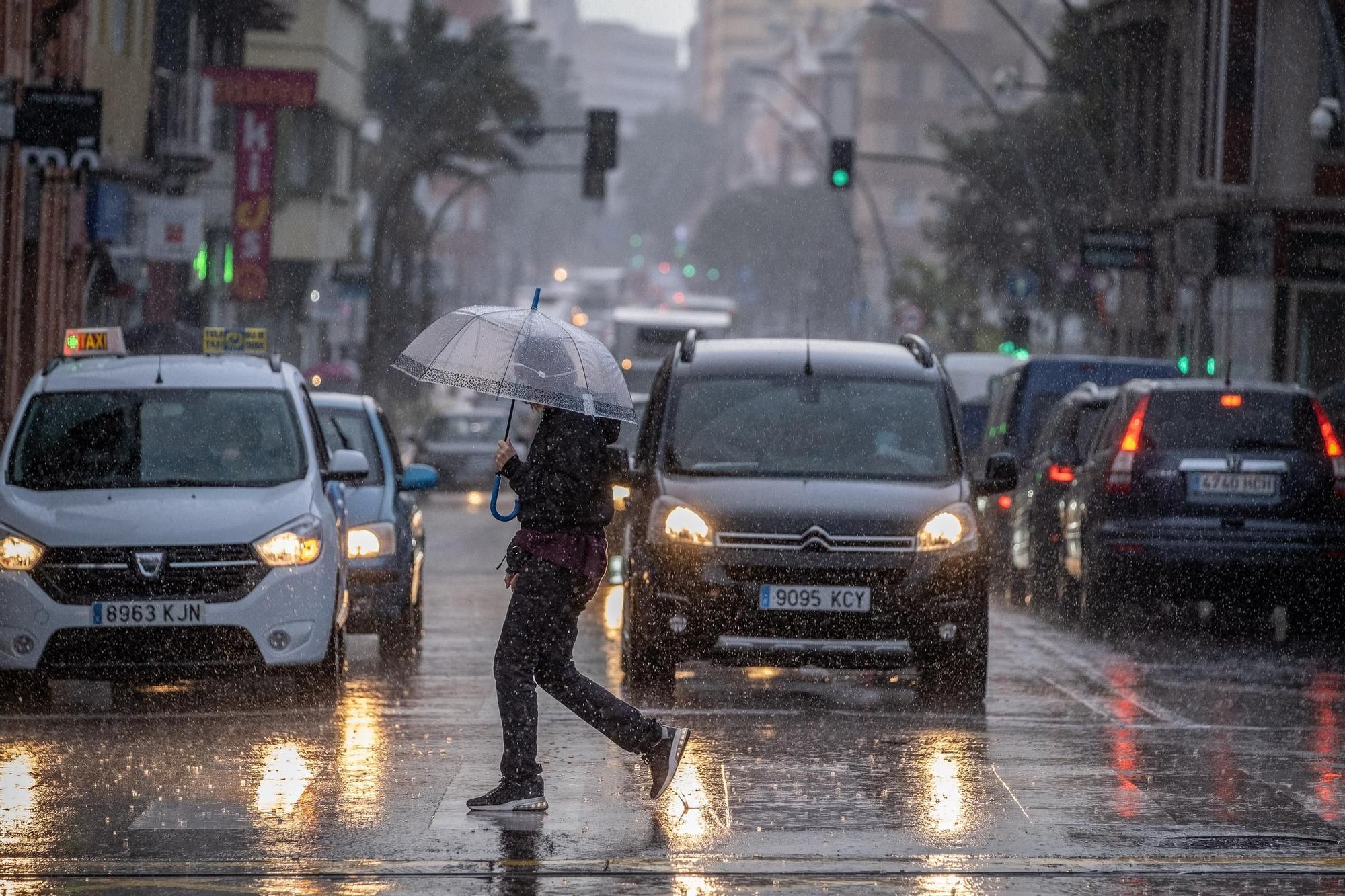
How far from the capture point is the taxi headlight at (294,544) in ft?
40.3

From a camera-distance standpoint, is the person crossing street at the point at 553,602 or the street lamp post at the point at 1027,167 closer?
the person crossing street at the point at 553,602

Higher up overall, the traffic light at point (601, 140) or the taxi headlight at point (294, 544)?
the traffic light at point (601, 140)

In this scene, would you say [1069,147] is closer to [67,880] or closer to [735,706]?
[735,706]

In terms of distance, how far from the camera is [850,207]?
13162 cm

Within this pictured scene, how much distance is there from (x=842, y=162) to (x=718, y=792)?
1429 inches

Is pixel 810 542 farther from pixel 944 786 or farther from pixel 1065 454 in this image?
pixel 1065 454

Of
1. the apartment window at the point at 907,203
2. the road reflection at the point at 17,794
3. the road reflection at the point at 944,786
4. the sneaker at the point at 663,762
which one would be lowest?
the road reflection at the point at 17,794

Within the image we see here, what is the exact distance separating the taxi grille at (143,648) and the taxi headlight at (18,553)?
36cm

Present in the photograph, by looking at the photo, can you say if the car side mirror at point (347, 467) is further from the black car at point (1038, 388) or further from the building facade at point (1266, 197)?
the building facade at point (1266, 197)

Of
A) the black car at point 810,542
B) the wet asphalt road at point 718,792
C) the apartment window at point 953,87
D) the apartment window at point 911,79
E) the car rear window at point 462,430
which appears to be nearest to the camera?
the wet asphalt road at point 718,792

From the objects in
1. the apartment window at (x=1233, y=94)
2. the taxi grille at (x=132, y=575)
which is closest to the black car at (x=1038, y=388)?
the taxi grille at (x=132, y=575)

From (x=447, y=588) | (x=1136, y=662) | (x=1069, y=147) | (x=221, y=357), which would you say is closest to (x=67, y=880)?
(x=221, y=357)

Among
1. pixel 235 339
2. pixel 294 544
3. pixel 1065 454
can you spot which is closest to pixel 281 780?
pixel 294 544

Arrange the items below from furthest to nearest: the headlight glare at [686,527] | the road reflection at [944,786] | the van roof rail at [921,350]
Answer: the van roof rail at [921,350] → the headlight glare at [686,527] → the road reflection at [944,786]
